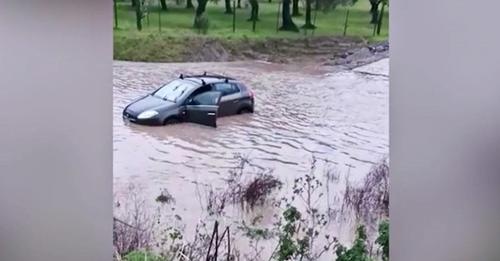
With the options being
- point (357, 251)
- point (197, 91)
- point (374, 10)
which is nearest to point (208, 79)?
point (197, 91)

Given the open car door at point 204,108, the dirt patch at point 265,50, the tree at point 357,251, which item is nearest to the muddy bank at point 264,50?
the dirt patch at point 265,50

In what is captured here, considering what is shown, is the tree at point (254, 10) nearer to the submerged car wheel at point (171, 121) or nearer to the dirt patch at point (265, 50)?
the dirt patch at point (265, 50)

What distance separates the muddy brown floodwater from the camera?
164 cm

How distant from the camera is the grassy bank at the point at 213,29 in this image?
5.51 ft

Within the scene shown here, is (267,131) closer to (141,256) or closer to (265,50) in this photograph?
(265,50)

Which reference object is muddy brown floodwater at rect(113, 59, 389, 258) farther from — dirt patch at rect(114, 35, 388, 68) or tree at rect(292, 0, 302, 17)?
tree at rect(292, 0, 302, 17)

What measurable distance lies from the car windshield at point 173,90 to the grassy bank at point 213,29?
0.22 ft

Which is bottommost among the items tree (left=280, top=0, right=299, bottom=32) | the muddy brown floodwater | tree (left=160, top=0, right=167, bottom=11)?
the muddy brown floodwater

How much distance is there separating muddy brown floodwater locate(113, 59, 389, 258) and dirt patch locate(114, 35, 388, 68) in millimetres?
22

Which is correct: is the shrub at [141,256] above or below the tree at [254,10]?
below

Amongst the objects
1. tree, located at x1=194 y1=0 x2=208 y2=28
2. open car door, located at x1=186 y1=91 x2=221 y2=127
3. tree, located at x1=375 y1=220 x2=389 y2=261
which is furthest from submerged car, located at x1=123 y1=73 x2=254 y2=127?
tree, located at x1=375 y1=220 x2=389 y2=261
